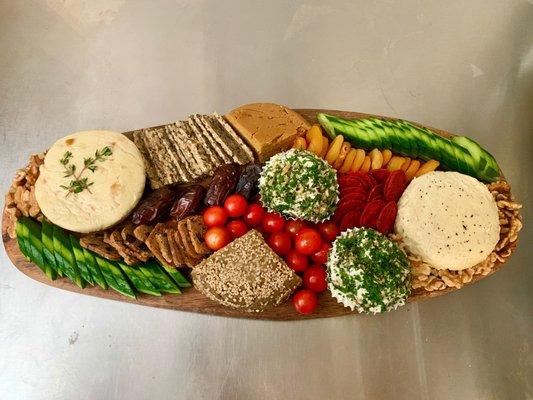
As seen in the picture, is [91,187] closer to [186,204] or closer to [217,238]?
[186,204]

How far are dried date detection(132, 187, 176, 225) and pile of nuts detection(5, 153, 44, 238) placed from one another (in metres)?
0.90

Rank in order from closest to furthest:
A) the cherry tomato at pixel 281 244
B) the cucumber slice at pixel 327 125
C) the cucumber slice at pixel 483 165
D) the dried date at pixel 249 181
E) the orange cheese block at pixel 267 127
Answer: the cherry tomato at pixel 281 244 → the dried date at pixel 249 181 → the orange cheese block at pixel 267 127 → the cucumber slice at pixel 483 165 → the cucumber slice at pixel 327 125

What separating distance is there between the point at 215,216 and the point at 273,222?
1.70 ft

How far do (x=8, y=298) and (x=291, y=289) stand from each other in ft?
9.93

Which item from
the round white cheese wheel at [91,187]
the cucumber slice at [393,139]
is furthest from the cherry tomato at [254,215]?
the cucumber slice at [393,139]

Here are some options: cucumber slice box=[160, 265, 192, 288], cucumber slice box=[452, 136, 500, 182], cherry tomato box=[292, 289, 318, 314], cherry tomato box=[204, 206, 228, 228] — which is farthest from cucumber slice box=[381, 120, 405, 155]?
cucumber slice box=[160, 265, 192, 288]

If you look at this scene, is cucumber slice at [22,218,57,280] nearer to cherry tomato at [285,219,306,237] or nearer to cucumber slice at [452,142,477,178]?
cherry tomato at [285,219,306,237]

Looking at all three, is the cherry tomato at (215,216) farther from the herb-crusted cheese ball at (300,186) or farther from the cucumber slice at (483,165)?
the cucumber slice at (483,165)

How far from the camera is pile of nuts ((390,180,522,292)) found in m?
4.09

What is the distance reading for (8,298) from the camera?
4.85 m

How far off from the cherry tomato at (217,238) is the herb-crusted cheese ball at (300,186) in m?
0.46

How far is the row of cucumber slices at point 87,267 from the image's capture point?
4.05 m

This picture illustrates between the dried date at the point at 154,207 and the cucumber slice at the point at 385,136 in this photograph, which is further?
the cucumber slice at the point at 385,136

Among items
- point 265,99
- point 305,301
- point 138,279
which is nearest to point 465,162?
point 305,301
